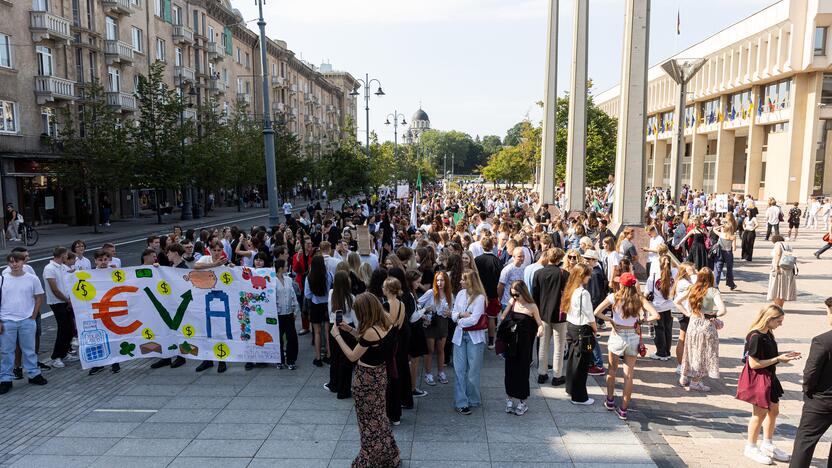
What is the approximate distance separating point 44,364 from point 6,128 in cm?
2688

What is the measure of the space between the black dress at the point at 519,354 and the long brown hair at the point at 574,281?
76cm

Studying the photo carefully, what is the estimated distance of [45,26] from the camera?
102 feet

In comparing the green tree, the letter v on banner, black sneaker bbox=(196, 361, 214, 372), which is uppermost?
the green tree

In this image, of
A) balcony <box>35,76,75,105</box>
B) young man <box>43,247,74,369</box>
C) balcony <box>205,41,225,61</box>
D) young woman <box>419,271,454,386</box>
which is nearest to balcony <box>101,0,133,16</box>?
balcony <box>35,76,75,105</box>

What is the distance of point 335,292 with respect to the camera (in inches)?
277

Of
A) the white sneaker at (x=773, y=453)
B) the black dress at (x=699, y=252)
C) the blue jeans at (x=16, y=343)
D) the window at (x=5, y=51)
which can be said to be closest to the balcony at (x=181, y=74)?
the window at (x=5, y=51)

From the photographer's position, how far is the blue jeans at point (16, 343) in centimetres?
800

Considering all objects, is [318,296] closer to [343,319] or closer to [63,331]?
[343,319]

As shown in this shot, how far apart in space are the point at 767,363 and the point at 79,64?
40066 millimetres

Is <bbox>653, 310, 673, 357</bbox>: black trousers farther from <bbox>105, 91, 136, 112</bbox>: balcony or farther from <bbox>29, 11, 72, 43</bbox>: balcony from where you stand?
<bbox>105, 91, 136, 112</bbox>: balcony

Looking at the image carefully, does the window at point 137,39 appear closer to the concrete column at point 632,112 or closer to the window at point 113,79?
the window at point 113,79

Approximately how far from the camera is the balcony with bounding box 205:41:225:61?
52.9m

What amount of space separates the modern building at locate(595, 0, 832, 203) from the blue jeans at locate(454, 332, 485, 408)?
107 ft

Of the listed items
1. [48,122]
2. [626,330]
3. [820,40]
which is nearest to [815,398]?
[626,330]
